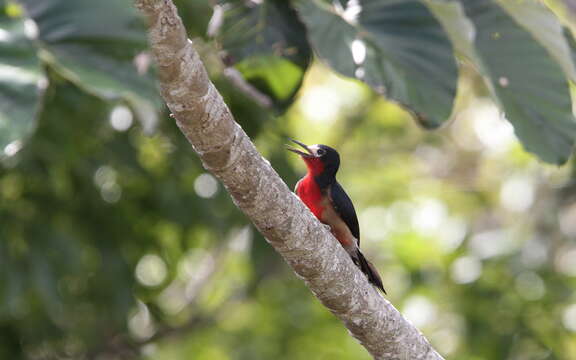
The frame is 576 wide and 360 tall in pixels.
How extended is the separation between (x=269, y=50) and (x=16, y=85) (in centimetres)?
129

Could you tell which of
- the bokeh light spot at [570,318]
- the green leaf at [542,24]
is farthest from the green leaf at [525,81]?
the bokeh light spot at [570,318]

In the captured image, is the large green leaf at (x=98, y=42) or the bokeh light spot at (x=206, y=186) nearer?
the large green leaf at (x=98, y=42)

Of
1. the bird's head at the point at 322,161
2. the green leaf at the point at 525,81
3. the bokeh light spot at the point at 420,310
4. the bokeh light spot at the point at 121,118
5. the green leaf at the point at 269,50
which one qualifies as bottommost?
the bokeh light spot at the point at 420,310

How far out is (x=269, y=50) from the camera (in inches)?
151

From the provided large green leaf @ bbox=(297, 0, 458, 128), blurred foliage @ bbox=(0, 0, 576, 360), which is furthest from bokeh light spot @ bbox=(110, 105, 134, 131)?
large green leaf @ bbox=(297, 0, 458, 128)

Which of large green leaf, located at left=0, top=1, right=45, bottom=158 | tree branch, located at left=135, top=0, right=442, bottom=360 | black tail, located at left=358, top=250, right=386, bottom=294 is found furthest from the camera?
black tail, located at left=358, top=250, right=386, bottom=294

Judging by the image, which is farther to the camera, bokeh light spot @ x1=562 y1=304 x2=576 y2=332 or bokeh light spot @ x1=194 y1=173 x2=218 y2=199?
bokeh light spot @ x1=562 y1=304 x2=576 y2=332

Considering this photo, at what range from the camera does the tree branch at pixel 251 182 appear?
2359mm

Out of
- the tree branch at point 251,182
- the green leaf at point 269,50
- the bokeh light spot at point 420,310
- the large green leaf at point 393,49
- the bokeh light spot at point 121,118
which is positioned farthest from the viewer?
the bokeh light spot at point 420,310

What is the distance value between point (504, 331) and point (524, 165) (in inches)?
58.1

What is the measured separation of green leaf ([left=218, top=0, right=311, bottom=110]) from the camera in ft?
12.6

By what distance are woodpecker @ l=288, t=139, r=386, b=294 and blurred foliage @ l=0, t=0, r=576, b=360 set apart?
26 centimetres

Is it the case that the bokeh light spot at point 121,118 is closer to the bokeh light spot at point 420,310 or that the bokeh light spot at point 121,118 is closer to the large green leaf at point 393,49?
the large green leaf at point 393,49

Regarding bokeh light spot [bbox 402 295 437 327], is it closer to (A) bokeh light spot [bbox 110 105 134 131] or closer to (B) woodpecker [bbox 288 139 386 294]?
(A) bokeh light spot [bbox 110 105 134 131]
